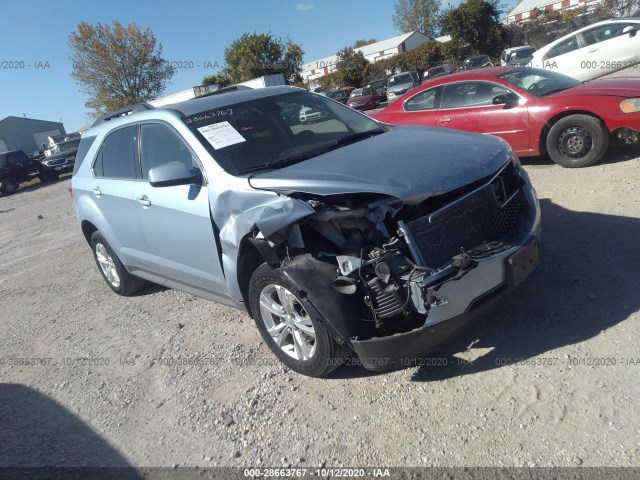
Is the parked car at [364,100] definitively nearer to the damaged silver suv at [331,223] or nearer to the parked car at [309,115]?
the parked car at [309,115]

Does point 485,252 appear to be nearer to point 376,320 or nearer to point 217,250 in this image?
point 376,320

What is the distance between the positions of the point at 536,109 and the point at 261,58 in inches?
1843

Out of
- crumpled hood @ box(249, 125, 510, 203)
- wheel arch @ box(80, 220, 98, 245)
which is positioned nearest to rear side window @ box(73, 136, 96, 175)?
wheel arch @ box(80, 220, 98, 245)

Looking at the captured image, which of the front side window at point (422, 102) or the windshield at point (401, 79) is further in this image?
the windshield at point (401, 79)

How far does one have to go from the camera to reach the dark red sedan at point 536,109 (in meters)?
6.19

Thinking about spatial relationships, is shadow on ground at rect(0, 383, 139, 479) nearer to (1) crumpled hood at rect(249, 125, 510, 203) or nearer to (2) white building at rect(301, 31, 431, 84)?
(1) crumpled hood at rect(249, 125, 510, 203)

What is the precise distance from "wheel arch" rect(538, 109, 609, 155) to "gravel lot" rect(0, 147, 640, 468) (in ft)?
4.72

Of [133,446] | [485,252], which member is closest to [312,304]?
[485,252]

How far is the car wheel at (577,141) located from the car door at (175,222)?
492cm

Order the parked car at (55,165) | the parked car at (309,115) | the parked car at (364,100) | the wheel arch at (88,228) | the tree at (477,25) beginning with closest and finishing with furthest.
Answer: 1. the parked car at (309,115)
2. the wheel arch at (88,228)
3. the parked car at (55,165)
4. the parked car at (364,100)
5. the tree at (477,25)

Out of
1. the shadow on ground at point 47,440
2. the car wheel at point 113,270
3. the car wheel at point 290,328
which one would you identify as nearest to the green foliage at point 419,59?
the car wheel at point 113,270

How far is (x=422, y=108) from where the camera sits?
7938mm

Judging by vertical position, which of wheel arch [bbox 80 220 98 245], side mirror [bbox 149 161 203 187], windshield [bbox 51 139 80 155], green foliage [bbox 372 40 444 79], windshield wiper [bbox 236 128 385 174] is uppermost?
green foliage [bbox 372 40 444 79]

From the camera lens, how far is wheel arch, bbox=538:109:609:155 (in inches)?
247
